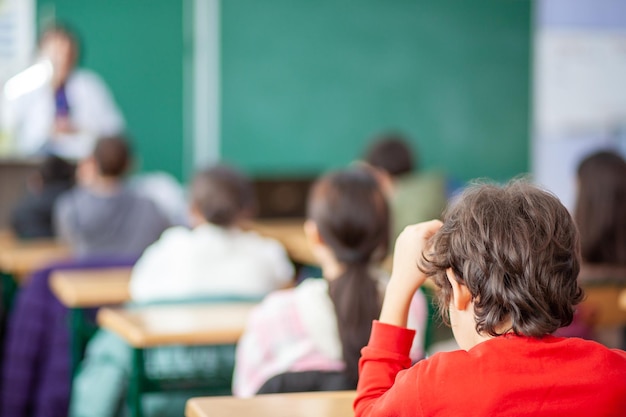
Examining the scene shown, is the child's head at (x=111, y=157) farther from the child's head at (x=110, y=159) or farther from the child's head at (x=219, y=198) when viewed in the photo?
the child's head at (x=219, y=198)

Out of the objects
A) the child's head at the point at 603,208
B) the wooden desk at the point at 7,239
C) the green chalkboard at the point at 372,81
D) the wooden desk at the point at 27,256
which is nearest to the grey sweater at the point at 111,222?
the wooden desk at the point at 27,256

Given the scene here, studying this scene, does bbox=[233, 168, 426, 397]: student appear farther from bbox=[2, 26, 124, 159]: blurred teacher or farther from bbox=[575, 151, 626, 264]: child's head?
bbox=[2, 26, 124, 159]: blurred teacher

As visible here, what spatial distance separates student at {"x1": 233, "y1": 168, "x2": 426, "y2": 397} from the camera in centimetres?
220

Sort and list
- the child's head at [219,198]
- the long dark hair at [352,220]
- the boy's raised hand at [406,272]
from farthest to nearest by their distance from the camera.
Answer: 1. the child's head at [219,198]
2. the long dark hair at [352,220]
3. the boy's raised hand at [406,272]

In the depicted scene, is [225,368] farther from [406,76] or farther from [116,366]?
[406,76]

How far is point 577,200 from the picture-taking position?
4.06 m

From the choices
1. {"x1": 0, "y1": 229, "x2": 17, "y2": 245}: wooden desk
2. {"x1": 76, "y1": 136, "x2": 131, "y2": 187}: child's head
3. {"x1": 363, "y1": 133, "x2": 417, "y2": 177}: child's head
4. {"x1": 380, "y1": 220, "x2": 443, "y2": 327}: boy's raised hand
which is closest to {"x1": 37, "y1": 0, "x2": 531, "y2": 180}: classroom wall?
{"x1": 0, "y1": 229, "x2": 17, "y2": 245}: wooden desk

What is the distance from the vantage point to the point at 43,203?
5258mm

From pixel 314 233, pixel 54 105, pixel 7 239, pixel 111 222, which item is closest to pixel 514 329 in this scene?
pixel 314 233

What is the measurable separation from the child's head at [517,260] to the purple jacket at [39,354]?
2616 mm

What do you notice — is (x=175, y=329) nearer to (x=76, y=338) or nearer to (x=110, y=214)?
(x=76, y=338)

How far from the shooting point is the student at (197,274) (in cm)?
310

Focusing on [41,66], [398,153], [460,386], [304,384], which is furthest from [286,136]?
[460,386]

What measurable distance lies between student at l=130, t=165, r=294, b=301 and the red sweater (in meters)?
1.95
